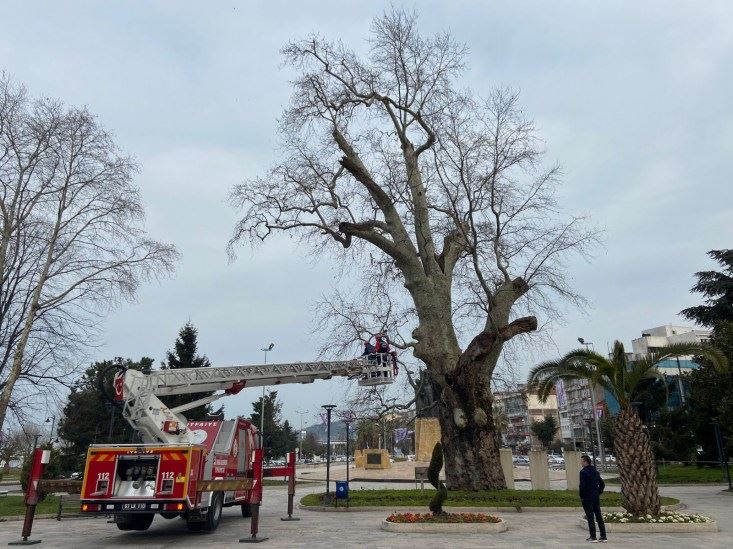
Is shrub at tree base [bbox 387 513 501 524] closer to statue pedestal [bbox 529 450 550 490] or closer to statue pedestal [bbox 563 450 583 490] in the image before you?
statue pedestal [bbox 529 450 550 490]

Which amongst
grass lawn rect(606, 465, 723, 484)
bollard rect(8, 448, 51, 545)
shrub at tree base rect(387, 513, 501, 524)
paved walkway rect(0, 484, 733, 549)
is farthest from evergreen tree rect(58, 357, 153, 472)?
grass lawn rect(606, 465, 723, 484)

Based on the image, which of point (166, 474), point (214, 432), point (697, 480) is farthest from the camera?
point (697, 480)

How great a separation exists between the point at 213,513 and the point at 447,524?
536 centimetres

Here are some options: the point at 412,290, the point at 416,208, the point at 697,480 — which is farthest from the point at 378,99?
the point at 697,480

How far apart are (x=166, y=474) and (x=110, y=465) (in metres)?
1.15

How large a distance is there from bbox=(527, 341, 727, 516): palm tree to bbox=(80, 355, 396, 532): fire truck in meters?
5.49

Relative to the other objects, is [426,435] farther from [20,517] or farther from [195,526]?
[195,526]

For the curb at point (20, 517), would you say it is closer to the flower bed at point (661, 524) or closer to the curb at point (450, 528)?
the curb at point (450, 528)

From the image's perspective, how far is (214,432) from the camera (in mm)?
13742

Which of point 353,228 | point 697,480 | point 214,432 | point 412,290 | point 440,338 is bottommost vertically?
point 697,480

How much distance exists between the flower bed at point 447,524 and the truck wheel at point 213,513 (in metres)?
3.94

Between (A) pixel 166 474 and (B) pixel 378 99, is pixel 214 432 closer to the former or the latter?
(A) pixel 166 474

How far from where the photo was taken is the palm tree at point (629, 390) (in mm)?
12734

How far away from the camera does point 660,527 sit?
12023 mm
